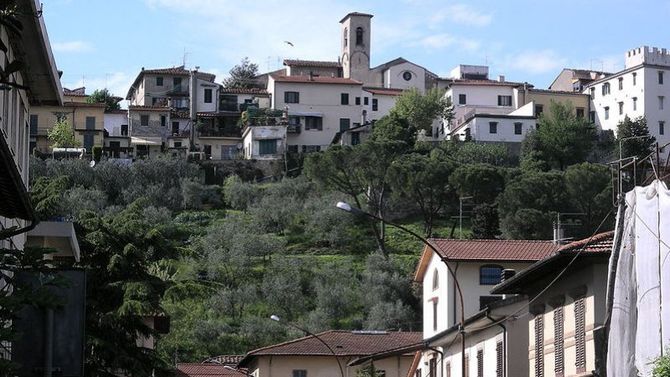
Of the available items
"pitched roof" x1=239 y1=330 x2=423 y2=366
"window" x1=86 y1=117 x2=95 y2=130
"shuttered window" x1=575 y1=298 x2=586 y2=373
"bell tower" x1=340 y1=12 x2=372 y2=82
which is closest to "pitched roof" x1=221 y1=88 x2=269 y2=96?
"window" x1=86 y1=117 x2=95 y2=130

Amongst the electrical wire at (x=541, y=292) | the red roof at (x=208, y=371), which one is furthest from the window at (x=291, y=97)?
the electrical wire at (x=541, y=292)

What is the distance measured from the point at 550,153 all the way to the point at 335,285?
36880mm

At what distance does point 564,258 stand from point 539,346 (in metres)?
6.07

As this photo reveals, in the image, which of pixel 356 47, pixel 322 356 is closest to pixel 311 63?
pixel 356 47

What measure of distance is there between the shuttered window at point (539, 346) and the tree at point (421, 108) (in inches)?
4358

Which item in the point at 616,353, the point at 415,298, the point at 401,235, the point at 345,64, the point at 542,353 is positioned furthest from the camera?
the point at 345,64

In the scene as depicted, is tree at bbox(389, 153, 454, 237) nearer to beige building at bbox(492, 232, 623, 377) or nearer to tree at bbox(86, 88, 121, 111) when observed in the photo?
tree at bbox(86, 88, 121, 111)

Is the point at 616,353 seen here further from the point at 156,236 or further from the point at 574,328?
the point at 156,236

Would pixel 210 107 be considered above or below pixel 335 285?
above

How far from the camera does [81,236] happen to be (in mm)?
38344

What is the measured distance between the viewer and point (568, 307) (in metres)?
36.7

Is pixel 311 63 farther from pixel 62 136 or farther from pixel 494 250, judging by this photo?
pixel 494 250

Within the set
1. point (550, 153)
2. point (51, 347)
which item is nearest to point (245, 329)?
point (550, 153)

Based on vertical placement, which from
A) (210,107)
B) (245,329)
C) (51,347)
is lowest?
(245,329)
